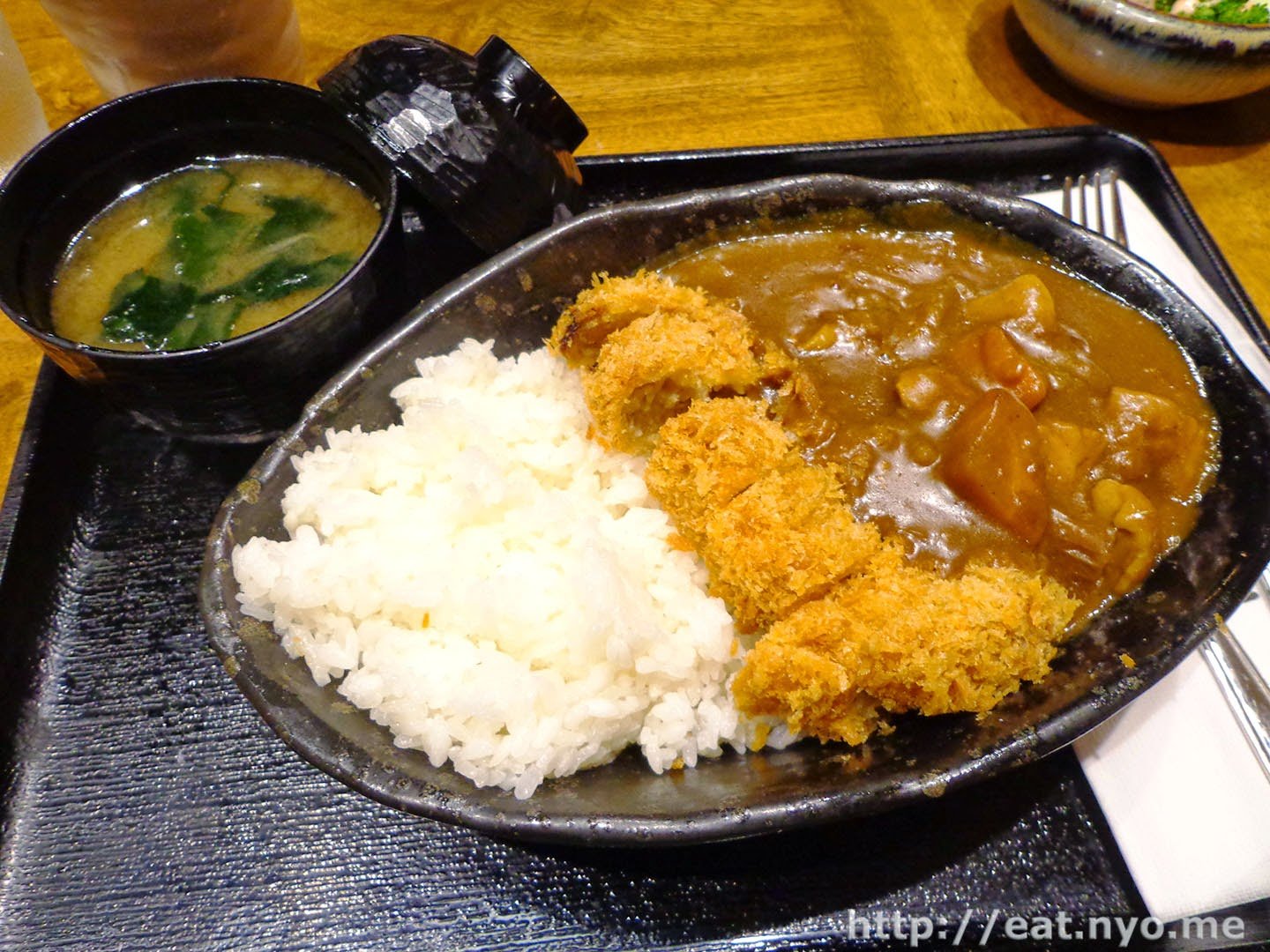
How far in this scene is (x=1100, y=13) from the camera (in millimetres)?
2854

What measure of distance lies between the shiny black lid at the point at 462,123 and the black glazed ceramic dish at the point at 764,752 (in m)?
0.16

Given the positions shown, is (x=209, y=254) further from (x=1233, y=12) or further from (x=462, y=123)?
(x=1233, y=12)

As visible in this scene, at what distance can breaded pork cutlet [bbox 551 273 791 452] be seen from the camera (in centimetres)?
196

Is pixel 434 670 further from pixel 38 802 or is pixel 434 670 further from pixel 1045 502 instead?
pixel 1045 502

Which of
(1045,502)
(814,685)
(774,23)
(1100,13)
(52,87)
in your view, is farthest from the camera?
(774,23)

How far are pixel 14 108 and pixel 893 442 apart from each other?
3.02 meters

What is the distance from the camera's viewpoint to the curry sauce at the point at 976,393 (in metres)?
1.85

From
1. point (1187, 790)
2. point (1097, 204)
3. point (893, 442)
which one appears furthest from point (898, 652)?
point (1097, 204)

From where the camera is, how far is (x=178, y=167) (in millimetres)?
2342

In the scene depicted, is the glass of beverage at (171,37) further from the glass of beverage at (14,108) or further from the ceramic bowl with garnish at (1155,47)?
the ceramic bowl with garnish at (1155,47)

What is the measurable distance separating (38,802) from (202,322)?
1193 millimetres

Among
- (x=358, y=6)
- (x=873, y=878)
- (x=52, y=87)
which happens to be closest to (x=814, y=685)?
(x=873, y=878)

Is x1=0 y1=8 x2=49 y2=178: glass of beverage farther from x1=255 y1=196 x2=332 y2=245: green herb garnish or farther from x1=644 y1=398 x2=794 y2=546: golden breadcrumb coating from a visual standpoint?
x1=644 y1=398 x2=794 y2=546: golden breadcrumb coating

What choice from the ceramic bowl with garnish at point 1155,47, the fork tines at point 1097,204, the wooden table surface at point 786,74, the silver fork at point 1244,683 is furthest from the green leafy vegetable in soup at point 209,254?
the ceramic bowl with garnish at point 1155,47
